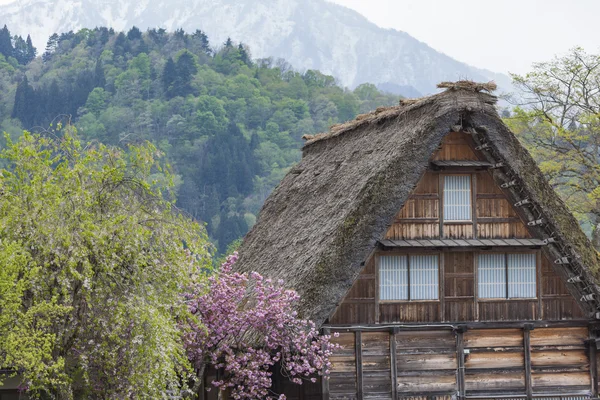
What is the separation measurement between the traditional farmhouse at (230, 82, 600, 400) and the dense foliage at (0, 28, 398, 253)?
83.2 meters

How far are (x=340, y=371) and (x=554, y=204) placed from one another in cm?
564

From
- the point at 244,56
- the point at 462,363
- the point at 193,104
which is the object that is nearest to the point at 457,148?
the point at 462,363

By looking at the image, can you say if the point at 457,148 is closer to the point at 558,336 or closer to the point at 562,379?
the point at 558,336

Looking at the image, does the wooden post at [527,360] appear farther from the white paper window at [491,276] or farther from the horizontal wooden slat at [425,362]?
the horizontal wooden slat at [425,362]

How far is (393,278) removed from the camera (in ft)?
66.5

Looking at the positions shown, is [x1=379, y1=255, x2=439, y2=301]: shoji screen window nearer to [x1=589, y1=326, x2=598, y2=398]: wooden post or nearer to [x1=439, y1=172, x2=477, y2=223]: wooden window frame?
[x1=439, y1=172, x2=477, y2=223]: wooden window frame

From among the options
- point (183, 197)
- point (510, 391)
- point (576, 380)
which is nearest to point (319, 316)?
point (510, 391)

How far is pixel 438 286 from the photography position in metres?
20.5

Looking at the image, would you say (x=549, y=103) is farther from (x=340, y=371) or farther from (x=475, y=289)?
(x=340, y=371)

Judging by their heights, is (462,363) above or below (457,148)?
below

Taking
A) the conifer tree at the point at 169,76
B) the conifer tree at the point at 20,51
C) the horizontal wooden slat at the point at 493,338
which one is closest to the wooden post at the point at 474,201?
the horizontal wooden slat at the point at 493,338

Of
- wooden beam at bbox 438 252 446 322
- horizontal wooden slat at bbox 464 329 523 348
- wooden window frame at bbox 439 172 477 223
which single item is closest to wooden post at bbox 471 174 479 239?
wooden window frame at bbox 439 172 477 223

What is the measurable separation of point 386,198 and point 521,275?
3.41 m

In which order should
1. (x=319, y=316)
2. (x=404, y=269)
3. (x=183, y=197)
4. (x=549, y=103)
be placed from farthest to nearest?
(x=183, y=197), (x=549, y=103), (x=404, y=269), (x=319, y=316)
